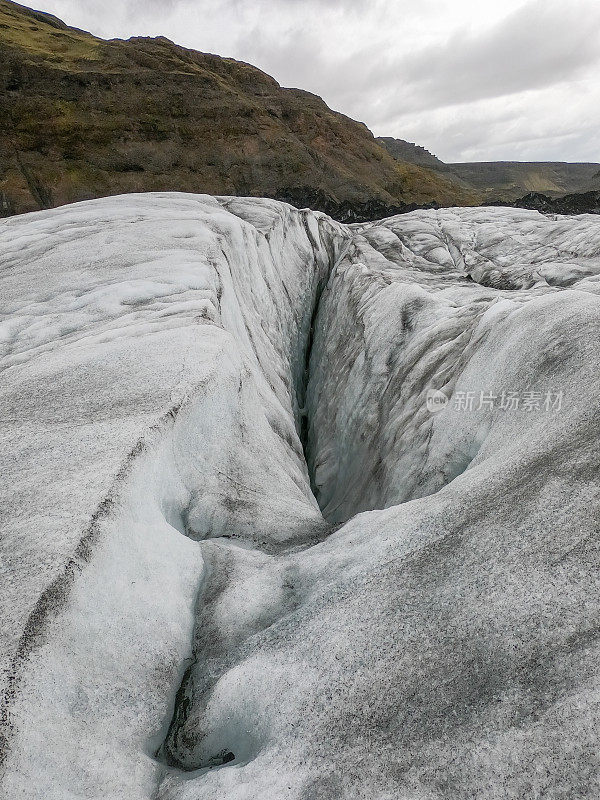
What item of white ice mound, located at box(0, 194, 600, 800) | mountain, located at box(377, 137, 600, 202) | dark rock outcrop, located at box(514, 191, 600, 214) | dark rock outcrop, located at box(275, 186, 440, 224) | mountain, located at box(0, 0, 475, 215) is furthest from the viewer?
mountain, located at box(377, 137, 600, 202)

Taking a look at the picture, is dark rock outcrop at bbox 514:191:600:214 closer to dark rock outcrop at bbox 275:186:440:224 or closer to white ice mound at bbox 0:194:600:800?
dark rock outcrop at bbox 275:186:440:224

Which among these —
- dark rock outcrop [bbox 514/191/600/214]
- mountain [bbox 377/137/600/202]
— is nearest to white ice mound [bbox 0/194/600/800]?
dark rock outcrop [bbox 514/191/600/214]

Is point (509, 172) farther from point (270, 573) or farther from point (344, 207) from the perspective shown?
point (270, 573)

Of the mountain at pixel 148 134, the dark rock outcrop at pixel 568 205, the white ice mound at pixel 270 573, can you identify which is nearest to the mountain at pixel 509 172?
the mountain at pixel 148 134

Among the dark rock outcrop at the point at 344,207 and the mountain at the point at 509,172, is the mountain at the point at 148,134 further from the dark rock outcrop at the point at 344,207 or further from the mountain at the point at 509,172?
the mountain at the point at 509,172

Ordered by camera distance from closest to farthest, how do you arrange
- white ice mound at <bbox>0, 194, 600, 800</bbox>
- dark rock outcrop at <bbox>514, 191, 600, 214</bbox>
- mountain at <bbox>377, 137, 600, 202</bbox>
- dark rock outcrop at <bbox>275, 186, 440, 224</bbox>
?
white ice mound at <bbox>0, 194, 600, 800</bbox>, dark rock outcrop at <bbox>514, 191, 600, 214</bbox>, dark rock outcrop at <bbox>275, 186, 440, 224</bbox>, mountain at <bbox>377, 137, 600, 202</bbox>
